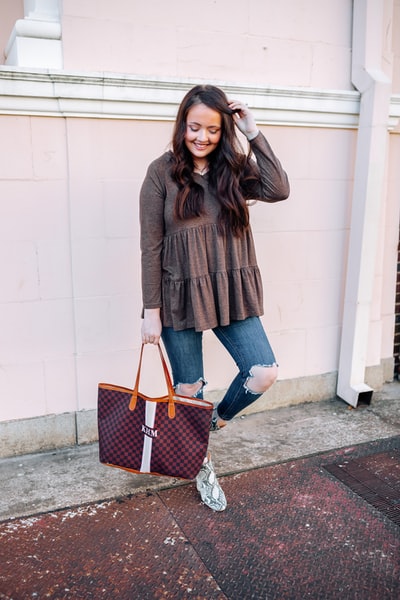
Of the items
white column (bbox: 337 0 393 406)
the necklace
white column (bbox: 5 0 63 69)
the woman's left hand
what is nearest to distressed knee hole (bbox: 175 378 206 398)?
the necklace

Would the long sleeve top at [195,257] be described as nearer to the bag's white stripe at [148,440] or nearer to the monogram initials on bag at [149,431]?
the bag's white stripe at [148,440]

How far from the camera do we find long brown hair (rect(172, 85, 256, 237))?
2.52m

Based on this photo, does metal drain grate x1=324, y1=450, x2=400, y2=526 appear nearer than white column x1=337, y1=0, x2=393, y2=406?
Yes

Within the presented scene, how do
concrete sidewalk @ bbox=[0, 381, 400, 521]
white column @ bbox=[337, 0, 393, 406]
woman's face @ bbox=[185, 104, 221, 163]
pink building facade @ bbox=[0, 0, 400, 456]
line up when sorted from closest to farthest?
woman's face @ bbox=[185, 104, 221, 163]
concrete sidewalk @ bbox=[0, 381, 400, 521]
pink building facade @ bbox=[0, 0, 400, 456]
white column @ bbox=[337, 0, 393, 406]

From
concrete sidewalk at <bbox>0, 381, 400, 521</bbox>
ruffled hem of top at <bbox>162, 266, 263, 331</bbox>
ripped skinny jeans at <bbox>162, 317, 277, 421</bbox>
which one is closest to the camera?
ruffled hem of top at <bbox>162, 266, 263, 331</bbox>

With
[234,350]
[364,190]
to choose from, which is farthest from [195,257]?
[364,190]

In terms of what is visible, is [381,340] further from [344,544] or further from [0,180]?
[0,180]

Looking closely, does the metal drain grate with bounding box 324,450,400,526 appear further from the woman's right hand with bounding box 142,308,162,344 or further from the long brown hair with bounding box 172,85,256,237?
the long brown hair with bounding box 172,85,256,237

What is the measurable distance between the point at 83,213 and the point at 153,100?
2.55ft

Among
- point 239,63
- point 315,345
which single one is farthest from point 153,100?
point 315,345

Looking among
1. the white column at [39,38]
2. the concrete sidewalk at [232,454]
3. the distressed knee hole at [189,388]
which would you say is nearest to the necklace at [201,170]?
the distressed knee hole at [189,388]

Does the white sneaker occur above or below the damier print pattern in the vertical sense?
below

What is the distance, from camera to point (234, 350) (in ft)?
9.05

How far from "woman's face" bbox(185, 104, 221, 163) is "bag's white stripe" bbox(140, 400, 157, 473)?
1.18 meters
